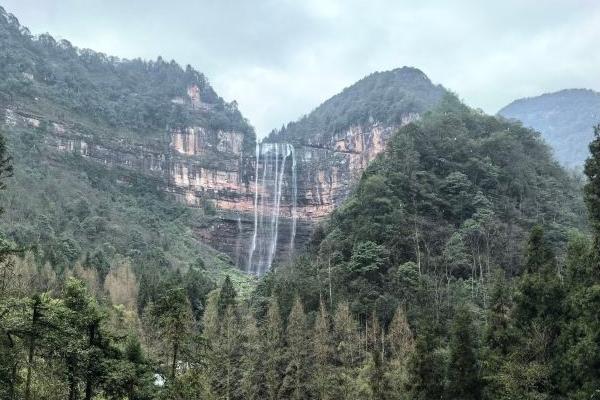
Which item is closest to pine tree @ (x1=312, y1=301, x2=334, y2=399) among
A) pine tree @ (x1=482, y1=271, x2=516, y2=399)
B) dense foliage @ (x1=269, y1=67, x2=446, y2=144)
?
pine tree @ (x1=482, y1=271, x2=516, y2=399)

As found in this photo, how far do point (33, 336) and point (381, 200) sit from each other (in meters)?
27.0

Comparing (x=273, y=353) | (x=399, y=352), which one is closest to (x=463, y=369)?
(x=399, y=352)

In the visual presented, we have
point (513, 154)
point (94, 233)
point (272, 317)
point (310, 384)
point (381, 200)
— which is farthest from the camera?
point (94, 233)

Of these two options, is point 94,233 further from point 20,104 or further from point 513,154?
point 513,154

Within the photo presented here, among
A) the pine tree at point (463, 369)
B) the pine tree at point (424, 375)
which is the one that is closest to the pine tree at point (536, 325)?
the pine tree at point (463, 369)

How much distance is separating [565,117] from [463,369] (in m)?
102

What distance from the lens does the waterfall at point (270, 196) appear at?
87.2 meters

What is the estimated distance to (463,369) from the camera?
1823cm

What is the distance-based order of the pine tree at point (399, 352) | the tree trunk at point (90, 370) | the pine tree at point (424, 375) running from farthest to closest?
the pine tree at point (399, 352) → the pine tree at point (424, 375) → the tree trunk at point (90, 370)

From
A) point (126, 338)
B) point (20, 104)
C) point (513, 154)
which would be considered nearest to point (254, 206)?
point (20, 104)

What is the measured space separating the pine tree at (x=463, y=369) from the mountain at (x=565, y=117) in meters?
82.8

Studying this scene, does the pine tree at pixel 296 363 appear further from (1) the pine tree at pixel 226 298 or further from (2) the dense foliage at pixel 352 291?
(1) the pine tree at pixel 226 298

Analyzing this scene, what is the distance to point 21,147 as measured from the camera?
7788 centimetres

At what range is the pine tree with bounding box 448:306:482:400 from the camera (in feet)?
59.5
